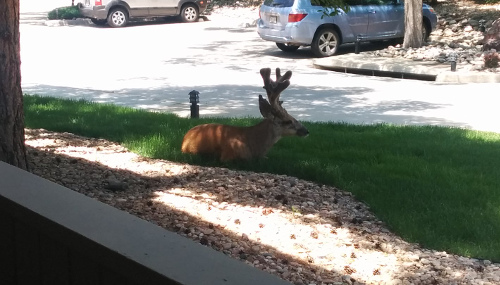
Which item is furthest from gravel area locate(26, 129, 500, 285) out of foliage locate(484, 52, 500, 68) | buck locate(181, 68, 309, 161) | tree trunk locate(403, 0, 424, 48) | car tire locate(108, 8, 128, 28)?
car tire locate(108, 8, 128, 28)

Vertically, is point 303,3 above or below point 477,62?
above

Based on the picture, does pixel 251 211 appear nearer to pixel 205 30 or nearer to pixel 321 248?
pixel 321 248

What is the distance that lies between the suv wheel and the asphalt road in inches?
221

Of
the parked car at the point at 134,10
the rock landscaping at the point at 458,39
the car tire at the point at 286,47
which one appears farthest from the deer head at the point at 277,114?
the parked car at the point at 134,10

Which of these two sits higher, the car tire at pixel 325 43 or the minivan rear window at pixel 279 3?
the minivan rear window at pixel 279 3

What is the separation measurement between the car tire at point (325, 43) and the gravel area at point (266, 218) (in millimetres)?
13733

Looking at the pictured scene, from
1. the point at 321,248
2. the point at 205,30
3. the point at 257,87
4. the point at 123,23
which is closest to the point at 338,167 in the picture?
the point at 321,248

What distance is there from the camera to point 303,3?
21.1 m

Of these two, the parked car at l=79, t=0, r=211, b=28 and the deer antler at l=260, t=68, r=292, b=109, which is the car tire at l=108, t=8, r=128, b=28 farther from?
the deer antler at l=260, t=68, r=292, b=109

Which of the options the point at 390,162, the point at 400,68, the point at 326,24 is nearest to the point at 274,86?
the point at 390,162

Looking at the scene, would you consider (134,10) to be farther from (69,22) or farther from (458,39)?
(458,39)

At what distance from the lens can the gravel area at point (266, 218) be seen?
16.8 feet

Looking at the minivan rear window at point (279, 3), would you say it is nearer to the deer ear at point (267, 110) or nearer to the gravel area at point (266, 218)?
the deer ear at point (267, 110)

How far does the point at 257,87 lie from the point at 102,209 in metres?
13.7
